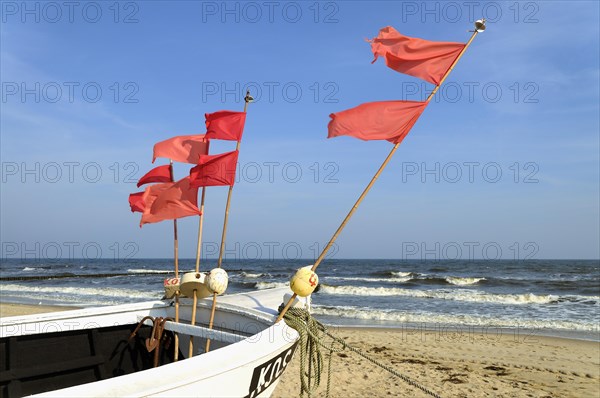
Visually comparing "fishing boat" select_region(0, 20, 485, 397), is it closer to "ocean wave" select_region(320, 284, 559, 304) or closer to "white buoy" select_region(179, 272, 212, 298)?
"white buoy" select_region(179, 272, 212, 298)

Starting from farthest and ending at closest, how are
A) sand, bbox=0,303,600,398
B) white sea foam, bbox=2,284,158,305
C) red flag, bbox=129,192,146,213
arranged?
white sea foam, bbox=2,284,158,305 → sand, bbox=0,303,600,398 → red flag, bbox=129,192,146,213

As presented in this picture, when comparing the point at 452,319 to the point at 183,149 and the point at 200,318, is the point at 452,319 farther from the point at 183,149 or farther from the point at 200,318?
the point at 183,149

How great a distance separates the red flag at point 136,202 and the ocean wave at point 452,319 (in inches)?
391

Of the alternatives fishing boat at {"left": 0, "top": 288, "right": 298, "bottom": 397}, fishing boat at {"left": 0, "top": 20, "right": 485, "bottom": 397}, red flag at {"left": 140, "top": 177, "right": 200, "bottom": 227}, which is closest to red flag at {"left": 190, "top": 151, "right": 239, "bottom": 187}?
fishing boat at {"left": 0, "top": 20, "right": 485, "bottom": 397}

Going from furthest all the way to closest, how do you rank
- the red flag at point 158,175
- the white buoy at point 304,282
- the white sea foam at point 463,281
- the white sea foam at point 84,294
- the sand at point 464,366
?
the white sea foam at point 463,281, the white sea foam at point 84,294, the sand at point 464,366, the red flag at point 158,175, the white buoy at point 304,282

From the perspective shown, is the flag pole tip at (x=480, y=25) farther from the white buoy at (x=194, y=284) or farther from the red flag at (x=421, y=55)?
the white buoy at (x=194, y=284)

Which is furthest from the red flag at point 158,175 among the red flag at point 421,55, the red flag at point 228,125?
the red flag at point 421,55

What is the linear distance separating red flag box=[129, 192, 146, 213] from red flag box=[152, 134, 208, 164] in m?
0.50

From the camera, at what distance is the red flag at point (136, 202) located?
203 inches

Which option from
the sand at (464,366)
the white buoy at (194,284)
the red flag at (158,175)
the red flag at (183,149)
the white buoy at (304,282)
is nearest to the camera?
the white buoy at (304,282)

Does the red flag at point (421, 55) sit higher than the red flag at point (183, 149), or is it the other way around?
the red flag at point (421, 55)

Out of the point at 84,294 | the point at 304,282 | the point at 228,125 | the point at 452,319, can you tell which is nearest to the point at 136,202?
the point at 228,125

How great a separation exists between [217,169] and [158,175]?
1131 millimetres

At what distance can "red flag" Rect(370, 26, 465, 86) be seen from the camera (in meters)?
4.24
